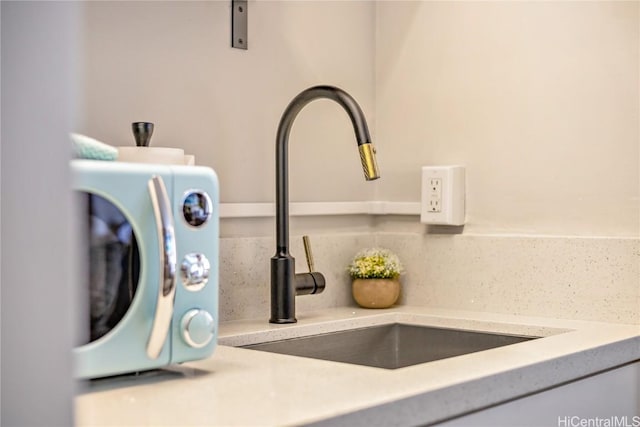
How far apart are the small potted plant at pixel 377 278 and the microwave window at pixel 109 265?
0.83 meters

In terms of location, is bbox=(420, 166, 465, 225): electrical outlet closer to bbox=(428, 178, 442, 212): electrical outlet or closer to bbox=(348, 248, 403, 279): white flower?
bbox=(428, 178, 442, 212): electrical outlet

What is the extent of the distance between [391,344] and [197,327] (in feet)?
2.38

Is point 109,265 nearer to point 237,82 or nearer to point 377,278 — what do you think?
point 237,82

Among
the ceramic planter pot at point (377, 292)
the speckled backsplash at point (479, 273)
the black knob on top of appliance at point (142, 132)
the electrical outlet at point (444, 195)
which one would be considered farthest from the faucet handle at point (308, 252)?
the black knob on top of appliance at point (142, 132)

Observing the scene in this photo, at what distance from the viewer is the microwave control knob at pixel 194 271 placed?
37.9 inches

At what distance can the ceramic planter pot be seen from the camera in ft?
5.57

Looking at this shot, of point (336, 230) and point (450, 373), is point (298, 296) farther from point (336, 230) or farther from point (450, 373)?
point (450, 373)

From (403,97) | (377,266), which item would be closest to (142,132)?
(377,266)

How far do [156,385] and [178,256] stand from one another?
15cm

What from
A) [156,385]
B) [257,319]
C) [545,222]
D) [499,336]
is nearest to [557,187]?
[545,222]

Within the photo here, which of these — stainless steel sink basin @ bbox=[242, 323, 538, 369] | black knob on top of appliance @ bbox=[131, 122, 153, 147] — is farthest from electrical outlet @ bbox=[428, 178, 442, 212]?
black knob on top of appliance @ bbox=[131, 122, 153, 147]

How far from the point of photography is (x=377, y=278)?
1.70m

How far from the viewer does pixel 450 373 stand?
98 centimetres
